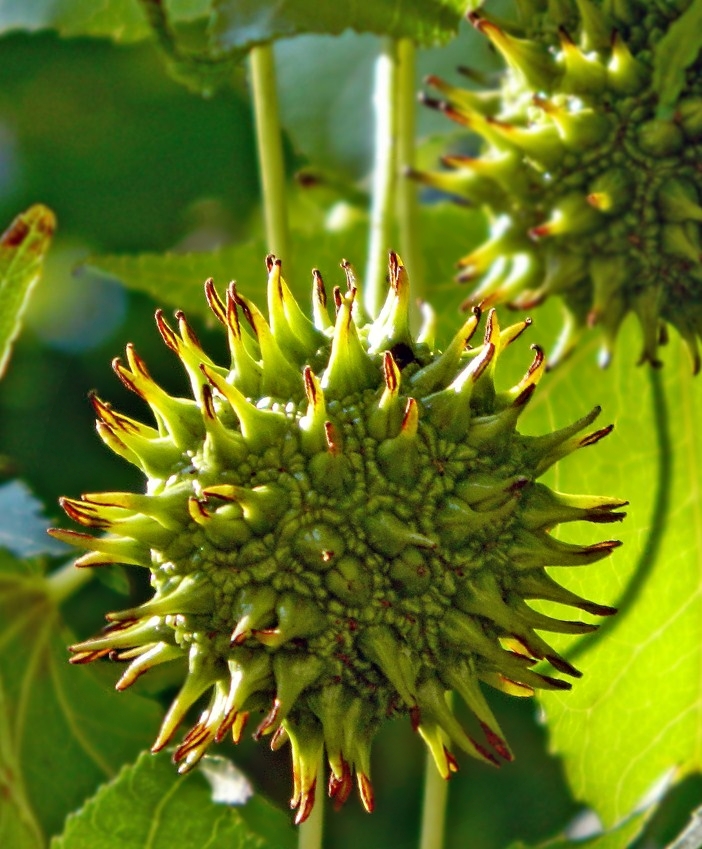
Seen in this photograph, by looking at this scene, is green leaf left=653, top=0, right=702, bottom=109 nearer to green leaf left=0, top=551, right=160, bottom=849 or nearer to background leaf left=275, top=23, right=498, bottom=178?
background leaf left=275, top=23, right=498, bottom=178

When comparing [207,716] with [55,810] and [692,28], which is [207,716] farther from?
[692,28]

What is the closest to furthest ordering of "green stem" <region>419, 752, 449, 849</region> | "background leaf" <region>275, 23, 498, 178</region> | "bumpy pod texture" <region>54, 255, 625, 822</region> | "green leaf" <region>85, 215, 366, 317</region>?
"bumpy pod texture" <region>54, 255, 625, 822</region>
"green stem" <region>419, 752, 449, 849</region>
"green leaf" <region>85, 215, 366, 317</region>
"background leaf" <region>275, 23, 498, 178</region>

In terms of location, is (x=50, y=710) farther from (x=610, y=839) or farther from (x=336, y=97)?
(x=336, y=97)

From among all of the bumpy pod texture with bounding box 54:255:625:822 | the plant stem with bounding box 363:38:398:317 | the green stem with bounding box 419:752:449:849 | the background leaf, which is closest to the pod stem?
the green stem with bounding box 419:752:449:849

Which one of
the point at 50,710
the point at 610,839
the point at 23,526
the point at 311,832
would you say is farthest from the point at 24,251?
the point at 610,839

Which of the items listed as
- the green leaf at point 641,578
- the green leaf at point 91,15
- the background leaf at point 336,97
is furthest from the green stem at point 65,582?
the background leaf at point 336,97

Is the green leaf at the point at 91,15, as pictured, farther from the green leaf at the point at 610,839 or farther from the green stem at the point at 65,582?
the green leaf at the point at 610,839

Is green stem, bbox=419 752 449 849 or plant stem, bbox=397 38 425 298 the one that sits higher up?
plant stem, bbox=397 38 425 298

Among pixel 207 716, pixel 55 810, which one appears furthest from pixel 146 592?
pixel 207 716
